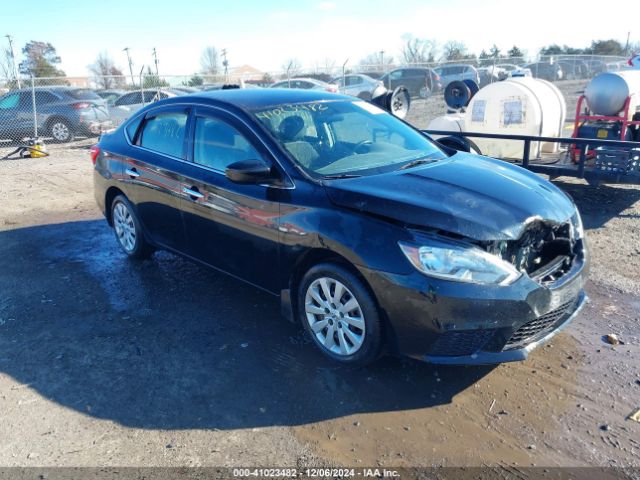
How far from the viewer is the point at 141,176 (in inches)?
201

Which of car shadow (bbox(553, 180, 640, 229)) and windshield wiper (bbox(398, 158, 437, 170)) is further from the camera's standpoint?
car shadow (bbox(553, 180, 640, 229))

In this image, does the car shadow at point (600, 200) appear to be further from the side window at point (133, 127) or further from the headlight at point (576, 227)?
the side window at point (133, 127)

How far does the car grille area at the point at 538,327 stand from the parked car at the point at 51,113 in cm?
1499

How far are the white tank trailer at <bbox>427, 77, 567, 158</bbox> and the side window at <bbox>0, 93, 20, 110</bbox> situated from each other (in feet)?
40.0

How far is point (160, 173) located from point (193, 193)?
1.90ft

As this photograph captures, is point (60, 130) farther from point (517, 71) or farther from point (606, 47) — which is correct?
point (606, 47)

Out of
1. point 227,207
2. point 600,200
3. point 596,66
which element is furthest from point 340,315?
point 596,66

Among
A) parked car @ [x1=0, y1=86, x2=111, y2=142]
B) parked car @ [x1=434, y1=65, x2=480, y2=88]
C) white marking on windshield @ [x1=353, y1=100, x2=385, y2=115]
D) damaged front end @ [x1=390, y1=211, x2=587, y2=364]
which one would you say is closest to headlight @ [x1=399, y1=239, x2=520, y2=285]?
damaged front end @ [x1=390, y1=211, x2=587, y2=364]

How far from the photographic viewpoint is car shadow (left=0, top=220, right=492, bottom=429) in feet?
10.9

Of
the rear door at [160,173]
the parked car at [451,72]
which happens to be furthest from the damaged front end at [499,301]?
the parked car at [451,72]

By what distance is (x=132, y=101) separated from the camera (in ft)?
62.2

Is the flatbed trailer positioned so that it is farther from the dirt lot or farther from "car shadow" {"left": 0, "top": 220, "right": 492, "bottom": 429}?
"car shadow" {"left": 0, "top": 220, "right": 492, "bottom": 429}

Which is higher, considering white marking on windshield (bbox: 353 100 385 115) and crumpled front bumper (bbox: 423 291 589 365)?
white marking on windshield (bbox: 353 100 385 115)

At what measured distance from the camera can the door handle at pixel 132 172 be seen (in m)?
5.19
